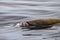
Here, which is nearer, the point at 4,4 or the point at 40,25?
the point at 40,25

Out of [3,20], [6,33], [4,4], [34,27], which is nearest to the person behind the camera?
[6,33]

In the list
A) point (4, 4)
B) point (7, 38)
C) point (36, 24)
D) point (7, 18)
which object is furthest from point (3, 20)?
point (4, 4)

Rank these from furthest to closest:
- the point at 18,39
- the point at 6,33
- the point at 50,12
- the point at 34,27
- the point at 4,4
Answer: the point at 4,4, the point at 50,12, the point at 34,27, the point at 6,33, the point at 18,39

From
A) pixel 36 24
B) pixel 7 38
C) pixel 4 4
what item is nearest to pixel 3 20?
pixel 36 24

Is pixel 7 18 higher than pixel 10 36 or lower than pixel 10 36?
higher

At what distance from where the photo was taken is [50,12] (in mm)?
4066

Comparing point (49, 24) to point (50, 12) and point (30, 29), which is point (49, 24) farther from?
point (50, 12)

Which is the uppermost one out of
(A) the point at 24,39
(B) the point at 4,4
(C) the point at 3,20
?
(B) the point at 4,4

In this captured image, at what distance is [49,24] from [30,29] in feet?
1.11

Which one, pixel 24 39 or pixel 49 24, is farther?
pixel 49 24

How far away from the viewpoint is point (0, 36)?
2654 millimetres

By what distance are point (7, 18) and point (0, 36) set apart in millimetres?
958

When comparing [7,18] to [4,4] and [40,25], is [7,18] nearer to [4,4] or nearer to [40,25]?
[40,25]

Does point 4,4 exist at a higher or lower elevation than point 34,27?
higher
